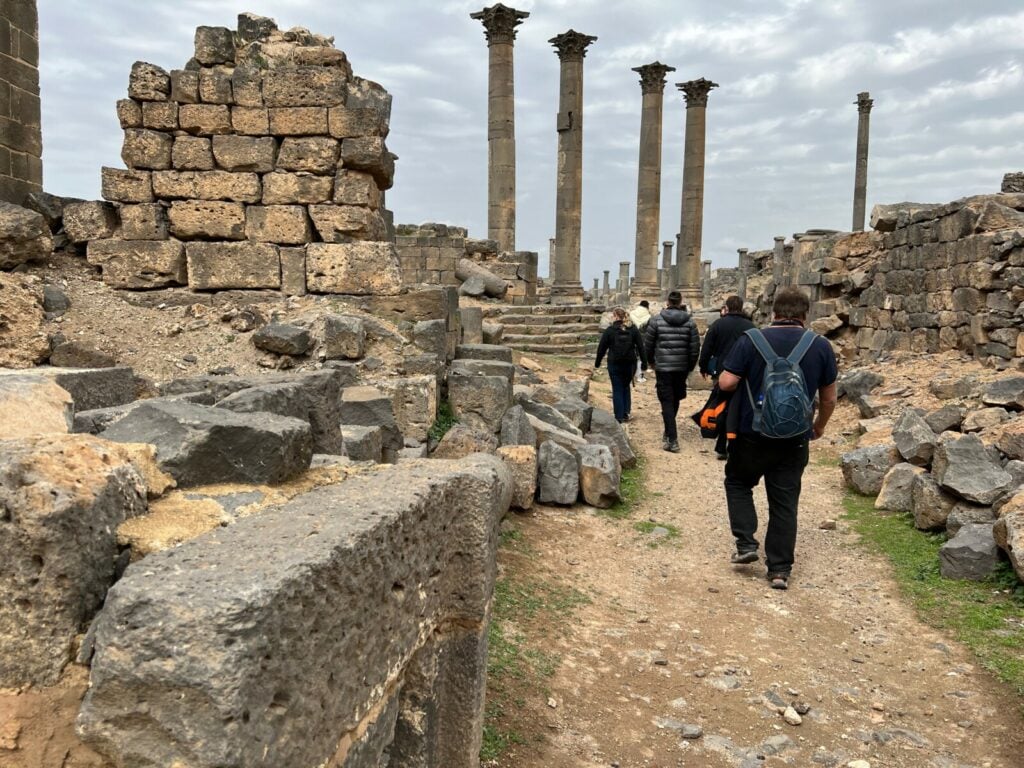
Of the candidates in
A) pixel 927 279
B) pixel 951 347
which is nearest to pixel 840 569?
pixel 951 347

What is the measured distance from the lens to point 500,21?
82.6ft

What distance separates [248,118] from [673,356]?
5603 mm

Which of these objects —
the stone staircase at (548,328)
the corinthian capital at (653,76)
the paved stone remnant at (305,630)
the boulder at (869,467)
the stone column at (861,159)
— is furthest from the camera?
the stone column at (861,159)

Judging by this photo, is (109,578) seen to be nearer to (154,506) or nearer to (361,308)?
(154,506)

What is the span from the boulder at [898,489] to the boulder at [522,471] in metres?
3.11

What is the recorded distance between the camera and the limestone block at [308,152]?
815cm

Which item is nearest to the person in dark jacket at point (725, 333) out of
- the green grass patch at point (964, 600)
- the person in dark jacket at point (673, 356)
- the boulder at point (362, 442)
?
the person in dark jacket at point (673, 356)

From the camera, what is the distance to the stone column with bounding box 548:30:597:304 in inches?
1071

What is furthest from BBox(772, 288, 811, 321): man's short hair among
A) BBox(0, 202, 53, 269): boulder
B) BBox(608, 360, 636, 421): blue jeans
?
BBox(0, 202, 53, 269): boulder

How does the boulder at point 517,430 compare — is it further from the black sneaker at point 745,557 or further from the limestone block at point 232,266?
the limestone block at point 232,266

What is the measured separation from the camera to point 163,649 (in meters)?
1.49

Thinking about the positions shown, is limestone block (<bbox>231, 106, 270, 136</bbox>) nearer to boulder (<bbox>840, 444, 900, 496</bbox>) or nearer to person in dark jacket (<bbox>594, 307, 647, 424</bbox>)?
person in dark jacket (<bbox>594, 307, 647, 424</bbox>)

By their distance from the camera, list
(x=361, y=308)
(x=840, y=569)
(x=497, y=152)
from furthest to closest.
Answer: (x=497, y=152), (x=361, y=308), (x=840, y=569)

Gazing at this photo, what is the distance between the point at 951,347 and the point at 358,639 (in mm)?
12407
